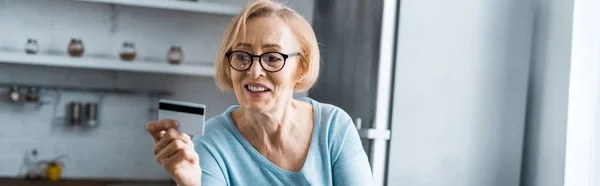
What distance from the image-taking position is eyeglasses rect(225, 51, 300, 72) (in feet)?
3.85

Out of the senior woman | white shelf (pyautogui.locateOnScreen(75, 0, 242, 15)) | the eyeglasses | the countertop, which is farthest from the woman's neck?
the countertop

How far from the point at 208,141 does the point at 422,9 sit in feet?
3.58

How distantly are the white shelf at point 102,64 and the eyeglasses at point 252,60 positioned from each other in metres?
2.26

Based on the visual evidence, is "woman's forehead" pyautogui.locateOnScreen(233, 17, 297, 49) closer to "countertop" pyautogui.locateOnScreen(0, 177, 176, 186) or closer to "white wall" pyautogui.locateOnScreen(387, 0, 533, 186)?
"white wall" pyautogui.locateOnScreen(387, 0, 533, 186)

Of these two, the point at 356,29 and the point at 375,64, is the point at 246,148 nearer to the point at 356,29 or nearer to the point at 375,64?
the point at 375,64

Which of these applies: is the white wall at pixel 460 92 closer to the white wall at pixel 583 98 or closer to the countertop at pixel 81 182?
the white wall at pixel 583 98

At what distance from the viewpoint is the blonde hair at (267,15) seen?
1.19 metres

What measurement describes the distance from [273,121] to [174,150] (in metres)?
0.31

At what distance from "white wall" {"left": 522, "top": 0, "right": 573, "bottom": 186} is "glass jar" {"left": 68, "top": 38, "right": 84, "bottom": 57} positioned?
2.11m

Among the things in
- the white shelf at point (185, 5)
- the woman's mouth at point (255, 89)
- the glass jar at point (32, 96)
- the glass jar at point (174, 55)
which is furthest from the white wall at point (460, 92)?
the glass jar at point (32, 96)

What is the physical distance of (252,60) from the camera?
1.17 m

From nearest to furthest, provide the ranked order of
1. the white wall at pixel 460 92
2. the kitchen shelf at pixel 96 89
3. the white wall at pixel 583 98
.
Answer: the white wall at pixel 583 98, the white wall at pixel 460 92, the kitchen shelf at pixel 96 89

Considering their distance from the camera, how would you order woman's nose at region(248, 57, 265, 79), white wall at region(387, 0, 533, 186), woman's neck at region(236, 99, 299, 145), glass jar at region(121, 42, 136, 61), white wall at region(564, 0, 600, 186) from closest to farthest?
woman's nose at region(248, 57, 265, 79), woman's neck at region(236, 99, 299, 145), white wall at region(564, 0, 600, 186), white wall at region(387, 0, 533, 186), glass jar at region(121, 42, 136, 61)

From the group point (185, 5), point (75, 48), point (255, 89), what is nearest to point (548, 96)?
point (255, 89)
